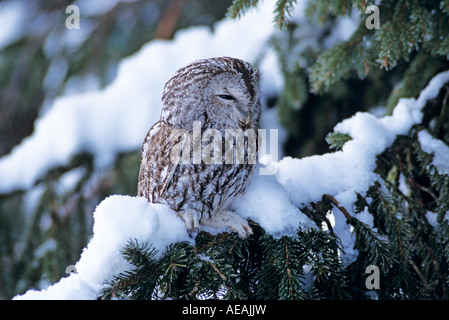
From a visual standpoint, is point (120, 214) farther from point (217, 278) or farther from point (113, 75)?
point (113, 75)

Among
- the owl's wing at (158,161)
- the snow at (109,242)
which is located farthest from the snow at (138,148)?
the owl's wing at (158,161)

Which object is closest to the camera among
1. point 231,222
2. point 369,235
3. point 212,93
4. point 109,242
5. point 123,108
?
point 109,242

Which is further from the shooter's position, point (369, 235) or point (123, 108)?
point (123, 108)

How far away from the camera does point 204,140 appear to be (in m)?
1.61

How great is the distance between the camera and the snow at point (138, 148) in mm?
1270

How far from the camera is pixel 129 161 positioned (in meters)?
2.65

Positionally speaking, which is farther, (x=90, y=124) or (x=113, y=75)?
(x=113, y=75)

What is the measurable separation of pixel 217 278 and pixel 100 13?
3.22 meters

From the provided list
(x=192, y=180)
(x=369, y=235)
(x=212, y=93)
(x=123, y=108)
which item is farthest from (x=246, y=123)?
(x=123, y=108)

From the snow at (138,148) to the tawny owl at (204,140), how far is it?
9 centimetres

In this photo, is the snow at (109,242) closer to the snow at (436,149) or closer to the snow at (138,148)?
the snow at (138,148)

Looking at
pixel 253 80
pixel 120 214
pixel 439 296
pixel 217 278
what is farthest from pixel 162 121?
pixel 439 296

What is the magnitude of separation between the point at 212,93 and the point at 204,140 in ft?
0.61

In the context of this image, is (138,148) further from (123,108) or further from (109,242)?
(109,242)
